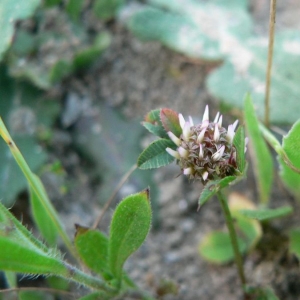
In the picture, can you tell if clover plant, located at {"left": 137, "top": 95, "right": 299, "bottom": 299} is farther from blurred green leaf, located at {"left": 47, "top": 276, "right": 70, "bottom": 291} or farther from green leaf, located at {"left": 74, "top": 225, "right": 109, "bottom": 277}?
blurred green leaf, located at {"left": 47, "top": 276, "right": 70, "bottom": 291}

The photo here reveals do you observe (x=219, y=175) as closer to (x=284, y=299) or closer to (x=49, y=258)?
(x=49, y=258)

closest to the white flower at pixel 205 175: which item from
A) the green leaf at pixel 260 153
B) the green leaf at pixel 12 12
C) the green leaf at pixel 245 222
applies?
the green leaf at pixel 260 153

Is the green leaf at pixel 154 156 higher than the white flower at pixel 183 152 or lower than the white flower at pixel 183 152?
lower

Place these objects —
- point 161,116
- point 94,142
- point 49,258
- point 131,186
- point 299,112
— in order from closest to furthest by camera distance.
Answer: point 49,258 < point 161,116 < point 299,112 < point 131,186 < point 94,142

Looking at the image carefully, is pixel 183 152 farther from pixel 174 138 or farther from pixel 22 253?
pixel 22 253

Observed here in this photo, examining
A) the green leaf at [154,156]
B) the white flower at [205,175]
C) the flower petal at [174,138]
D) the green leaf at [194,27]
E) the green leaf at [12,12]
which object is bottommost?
the white flower at [205,175]

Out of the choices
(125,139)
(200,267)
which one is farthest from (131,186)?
(200,267)

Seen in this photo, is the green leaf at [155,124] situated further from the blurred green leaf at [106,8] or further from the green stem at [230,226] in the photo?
the blurred green leaf at [106,8]
